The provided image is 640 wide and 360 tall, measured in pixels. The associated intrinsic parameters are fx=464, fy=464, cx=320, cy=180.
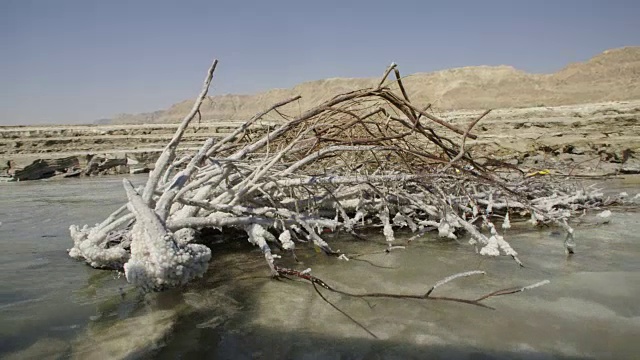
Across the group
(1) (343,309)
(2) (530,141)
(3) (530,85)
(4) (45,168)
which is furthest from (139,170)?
(3) (530,85)

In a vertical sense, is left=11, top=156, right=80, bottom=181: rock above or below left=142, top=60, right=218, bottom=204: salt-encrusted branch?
below

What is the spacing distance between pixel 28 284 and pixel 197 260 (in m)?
1.07

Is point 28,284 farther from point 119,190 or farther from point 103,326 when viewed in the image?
point 119,190

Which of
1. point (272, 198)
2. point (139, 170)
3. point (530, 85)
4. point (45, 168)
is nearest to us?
point (272, 198)

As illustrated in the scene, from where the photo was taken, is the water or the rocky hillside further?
the rocky hillside

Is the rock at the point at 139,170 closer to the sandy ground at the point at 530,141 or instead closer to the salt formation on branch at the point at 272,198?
the sandy ground at the point at 530,141

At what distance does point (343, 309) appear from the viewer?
1.82 m

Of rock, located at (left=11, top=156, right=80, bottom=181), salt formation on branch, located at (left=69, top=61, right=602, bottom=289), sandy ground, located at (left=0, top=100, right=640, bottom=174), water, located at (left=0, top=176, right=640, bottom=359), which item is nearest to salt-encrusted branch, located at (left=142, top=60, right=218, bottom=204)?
salt formation on branch, located at (left=69, top=61, right=602, bottom=289)

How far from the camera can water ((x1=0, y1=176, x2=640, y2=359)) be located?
1508 mm

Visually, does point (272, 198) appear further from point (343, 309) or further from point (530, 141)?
point (530, 141)

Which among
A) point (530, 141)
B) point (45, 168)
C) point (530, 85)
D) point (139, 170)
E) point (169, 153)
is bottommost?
point (530, 141)

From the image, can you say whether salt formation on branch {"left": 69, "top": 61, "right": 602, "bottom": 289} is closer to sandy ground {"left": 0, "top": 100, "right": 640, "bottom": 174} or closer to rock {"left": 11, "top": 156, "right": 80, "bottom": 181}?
sandy ground {"left": 0, "top": 100, "right": 640, "bottom": 174}

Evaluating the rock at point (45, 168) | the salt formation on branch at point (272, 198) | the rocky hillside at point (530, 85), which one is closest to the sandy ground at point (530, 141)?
the rock at point (45, 168)

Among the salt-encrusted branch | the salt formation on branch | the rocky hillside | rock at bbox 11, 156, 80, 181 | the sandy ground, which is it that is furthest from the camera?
the rocky hillside
